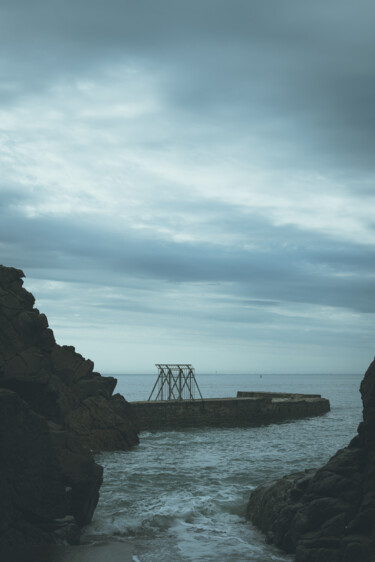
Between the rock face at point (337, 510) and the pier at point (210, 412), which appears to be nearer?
the rock face at point (337, 510)

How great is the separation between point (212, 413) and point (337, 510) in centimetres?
3391

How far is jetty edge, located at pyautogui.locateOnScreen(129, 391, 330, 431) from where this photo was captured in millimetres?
40219

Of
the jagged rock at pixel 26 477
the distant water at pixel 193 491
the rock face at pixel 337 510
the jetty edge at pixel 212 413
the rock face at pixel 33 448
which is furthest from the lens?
the jetty edge at pixel 212 413

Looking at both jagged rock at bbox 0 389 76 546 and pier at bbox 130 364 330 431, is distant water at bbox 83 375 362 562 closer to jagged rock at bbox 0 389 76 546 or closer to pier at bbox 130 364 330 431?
jagged rock at bbox 0 389 76 546

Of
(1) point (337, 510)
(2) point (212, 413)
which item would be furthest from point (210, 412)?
(1) point (337, 510)

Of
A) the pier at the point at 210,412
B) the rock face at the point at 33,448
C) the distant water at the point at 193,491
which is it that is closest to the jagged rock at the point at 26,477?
the rock face at the point at 33,448

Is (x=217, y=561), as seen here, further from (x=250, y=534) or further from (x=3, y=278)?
(x=3, y=278)

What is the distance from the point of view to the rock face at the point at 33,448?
10.4 m

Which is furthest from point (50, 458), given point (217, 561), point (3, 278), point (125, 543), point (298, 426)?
point (298, 426)

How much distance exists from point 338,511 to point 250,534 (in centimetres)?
339

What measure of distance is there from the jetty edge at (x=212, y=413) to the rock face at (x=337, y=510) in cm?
2657

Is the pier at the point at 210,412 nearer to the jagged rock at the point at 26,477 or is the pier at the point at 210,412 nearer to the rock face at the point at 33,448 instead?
the rock face at the point at 33,448

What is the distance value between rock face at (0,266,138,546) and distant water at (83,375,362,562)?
1109 mm

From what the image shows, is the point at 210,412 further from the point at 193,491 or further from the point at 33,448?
the point at 33,448
